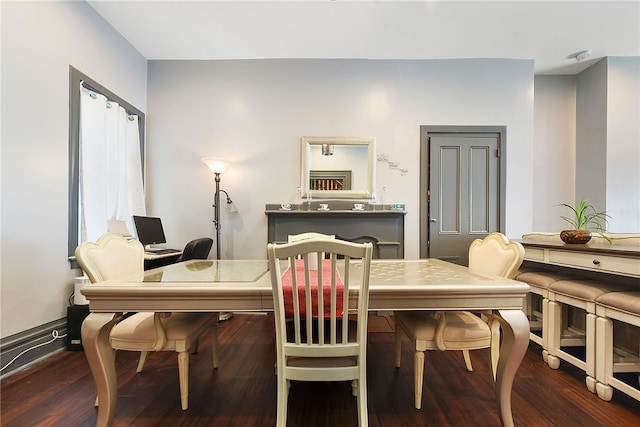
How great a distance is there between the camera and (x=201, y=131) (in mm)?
3551

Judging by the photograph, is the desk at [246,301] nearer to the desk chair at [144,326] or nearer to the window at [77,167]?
the desk chair at [144,326]

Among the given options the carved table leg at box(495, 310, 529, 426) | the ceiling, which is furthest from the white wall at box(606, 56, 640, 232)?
the carved table leg at box(495, 310, 529, 426)

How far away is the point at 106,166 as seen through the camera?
283 cm

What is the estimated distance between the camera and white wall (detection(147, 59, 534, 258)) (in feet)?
11.6

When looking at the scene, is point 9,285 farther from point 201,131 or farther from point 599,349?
point 599,349

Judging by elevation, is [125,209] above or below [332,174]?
below

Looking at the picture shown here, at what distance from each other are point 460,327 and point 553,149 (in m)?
3.78

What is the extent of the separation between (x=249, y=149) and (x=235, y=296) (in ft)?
8.60

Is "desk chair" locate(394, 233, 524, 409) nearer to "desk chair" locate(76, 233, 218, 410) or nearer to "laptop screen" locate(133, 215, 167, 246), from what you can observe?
"desk chair" locate(76, 233, 218, 410)

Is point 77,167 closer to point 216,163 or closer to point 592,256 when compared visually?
point 216,163

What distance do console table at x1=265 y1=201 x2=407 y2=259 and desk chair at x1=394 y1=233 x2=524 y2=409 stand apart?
164 cm

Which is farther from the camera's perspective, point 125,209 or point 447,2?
point 125,209

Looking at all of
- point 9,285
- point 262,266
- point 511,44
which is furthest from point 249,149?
point 511,44

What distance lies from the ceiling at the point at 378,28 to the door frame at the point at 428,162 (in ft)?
2.88
